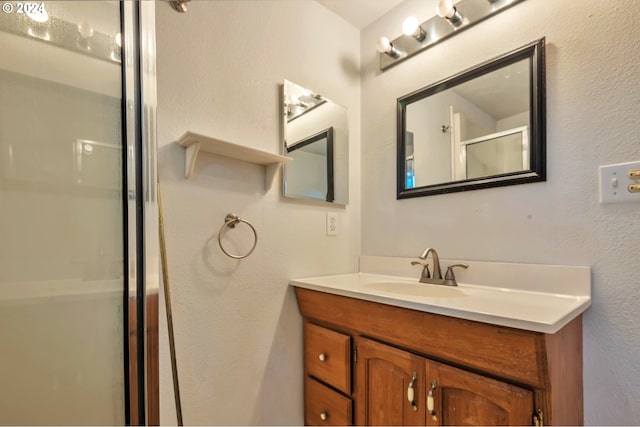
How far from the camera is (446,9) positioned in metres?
1.22

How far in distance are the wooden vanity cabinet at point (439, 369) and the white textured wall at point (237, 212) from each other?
0.66 ft

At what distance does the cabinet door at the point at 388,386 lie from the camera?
93 centimetres

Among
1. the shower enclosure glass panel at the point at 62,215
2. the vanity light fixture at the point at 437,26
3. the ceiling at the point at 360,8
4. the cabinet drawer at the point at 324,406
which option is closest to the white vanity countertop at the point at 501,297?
the cabinet drawer at the point at 324,406

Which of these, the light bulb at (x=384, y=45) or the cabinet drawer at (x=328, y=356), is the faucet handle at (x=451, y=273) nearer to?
the cabinet drawer at (x=328, y=356)

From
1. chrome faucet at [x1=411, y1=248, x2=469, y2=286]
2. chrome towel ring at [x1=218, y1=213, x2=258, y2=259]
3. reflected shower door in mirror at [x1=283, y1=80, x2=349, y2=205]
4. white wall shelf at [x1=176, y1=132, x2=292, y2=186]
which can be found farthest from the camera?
reflected shower door in mirror at [x1=283, y1=80, x2=349, y2=205]

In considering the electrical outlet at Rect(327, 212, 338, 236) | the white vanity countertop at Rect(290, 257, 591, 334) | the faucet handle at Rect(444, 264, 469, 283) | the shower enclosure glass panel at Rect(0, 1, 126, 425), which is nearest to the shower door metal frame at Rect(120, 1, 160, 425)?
the shower enclosure glass panel at Rect(0, 1, 126, 425)

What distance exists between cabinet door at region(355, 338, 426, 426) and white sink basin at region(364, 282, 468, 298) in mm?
278

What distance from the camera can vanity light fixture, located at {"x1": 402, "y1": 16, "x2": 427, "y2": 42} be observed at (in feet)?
4.46

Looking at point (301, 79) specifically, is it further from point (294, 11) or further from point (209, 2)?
point (209, 2)

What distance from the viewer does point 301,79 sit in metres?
1.42

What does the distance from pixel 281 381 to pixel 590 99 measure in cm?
158

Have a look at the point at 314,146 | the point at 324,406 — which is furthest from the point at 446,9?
the point at 324,406

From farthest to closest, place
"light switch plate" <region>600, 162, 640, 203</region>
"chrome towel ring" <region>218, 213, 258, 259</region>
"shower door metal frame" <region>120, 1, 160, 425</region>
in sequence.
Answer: "chrome towel ring" <region>218, 213, 258, 259</region>, "light switch plate" <region>600, 162, 640, 203</region>, "shower door metal frame" <region>120, 1, 160, 425</region>

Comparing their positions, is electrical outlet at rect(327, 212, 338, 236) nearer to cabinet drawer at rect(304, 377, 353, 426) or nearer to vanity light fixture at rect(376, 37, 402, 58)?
cabinet drawer at rect(304, 377, 353, 426)
